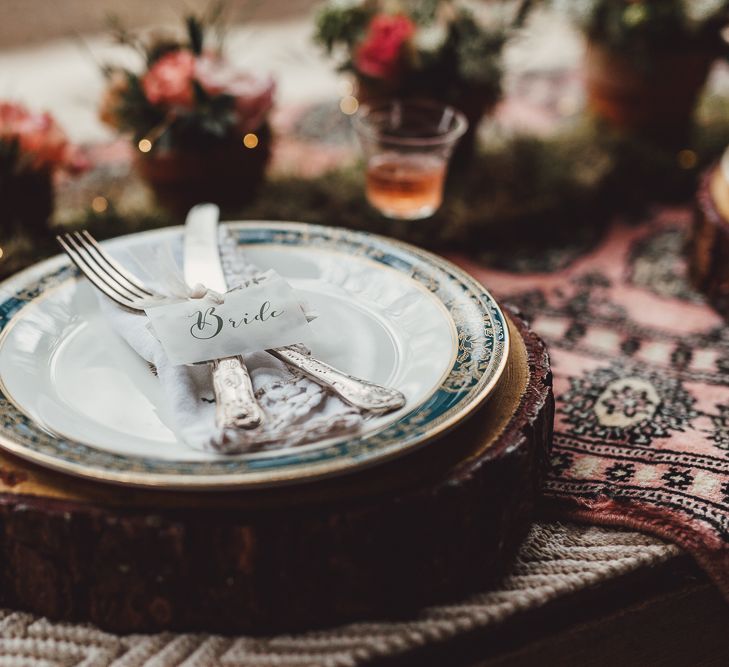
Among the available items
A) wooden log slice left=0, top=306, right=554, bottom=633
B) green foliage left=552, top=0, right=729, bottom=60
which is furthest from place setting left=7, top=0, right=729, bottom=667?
green foliage left=552, top=0, right=729, bottom=60

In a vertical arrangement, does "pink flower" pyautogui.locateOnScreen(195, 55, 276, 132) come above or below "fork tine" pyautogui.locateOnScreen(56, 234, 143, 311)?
above

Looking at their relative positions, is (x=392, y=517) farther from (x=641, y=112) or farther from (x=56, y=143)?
(x=641, y=112)

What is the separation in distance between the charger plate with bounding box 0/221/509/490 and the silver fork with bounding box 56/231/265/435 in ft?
0.08

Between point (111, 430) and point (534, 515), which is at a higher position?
point (111, 430)

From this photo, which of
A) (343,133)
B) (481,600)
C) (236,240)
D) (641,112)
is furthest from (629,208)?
(481,600)

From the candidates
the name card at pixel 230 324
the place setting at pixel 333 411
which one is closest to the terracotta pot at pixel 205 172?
the place setting at pixel 333 411

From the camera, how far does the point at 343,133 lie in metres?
1.40

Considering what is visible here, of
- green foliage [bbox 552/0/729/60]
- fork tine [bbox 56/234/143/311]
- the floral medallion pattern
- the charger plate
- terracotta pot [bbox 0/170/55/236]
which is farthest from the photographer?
green foliage [bbox 552/0/729/60]

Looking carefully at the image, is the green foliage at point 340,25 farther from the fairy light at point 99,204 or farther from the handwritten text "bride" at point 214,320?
the handwritten text "bride" at point 214,320

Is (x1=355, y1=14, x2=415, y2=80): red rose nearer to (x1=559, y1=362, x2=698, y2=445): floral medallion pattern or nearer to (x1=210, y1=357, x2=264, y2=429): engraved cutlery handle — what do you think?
(x1=559, y1=362, x2=698, y2=445): floral medallion pattern

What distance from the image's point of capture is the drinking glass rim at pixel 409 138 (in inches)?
38.4

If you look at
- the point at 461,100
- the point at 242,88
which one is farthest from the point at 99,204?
the point at 461,100

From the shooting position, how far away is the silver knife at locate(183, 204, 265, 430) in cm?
51

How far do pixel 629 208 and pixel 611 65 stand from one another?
221 millimetres
